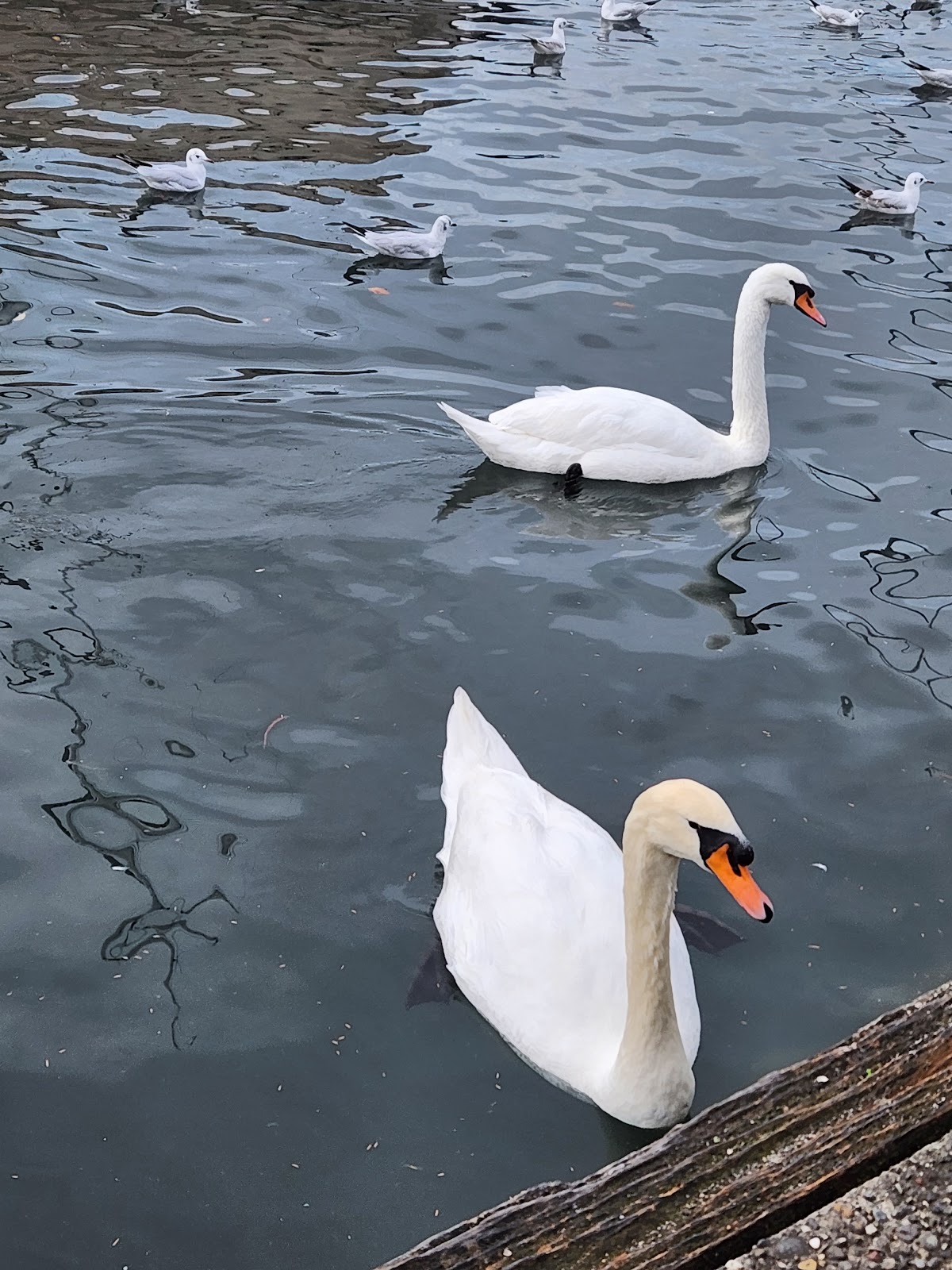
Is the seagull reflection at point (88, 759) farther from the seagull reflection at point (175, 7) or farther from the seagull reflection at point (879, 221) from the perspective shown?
the seagull reflection at point (175, 7)

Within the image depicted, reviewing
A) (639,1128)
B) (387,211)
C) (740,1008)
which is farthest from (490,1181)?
(387,211)

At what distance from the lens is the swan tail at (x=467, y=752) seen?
5.01 m

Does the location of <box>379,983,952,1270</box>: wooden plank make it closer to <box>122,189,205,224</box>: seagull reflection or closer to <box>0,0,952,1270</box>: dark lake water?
<box>0,0,952,1270</box>: dark lake water

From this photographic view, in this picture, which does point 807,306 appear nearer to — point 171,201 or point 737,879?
point 737,879

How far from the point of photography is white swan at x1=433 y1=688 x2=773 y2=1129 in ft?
12.3

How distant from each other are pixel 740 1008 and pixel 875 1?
23.0 metres

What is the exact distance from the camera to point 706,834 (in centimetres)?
363

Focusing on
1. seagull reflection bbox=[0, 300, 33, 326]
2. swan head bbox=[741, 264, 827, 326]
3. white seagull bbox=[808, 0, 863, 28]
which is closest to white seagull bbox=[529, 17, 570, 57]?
white seagull bbox=[808, 0, 863, 28]

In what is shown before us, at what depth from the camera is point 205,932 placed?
4730 millimetres

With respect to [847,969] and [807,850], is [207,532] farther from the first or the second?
[847,969]

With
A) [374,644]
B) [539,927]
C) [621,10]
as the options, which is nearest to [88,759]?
[374,644]

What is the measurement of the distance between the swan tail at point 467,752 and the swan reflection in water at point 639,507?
226 centimetres

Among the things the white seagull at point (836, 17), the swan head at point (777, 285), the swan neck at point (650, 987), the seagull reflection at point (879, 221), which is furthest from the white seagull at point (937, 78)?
the swan neck at point (650, 987)

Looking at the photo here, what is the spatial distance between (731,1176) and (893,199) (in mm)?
11419
